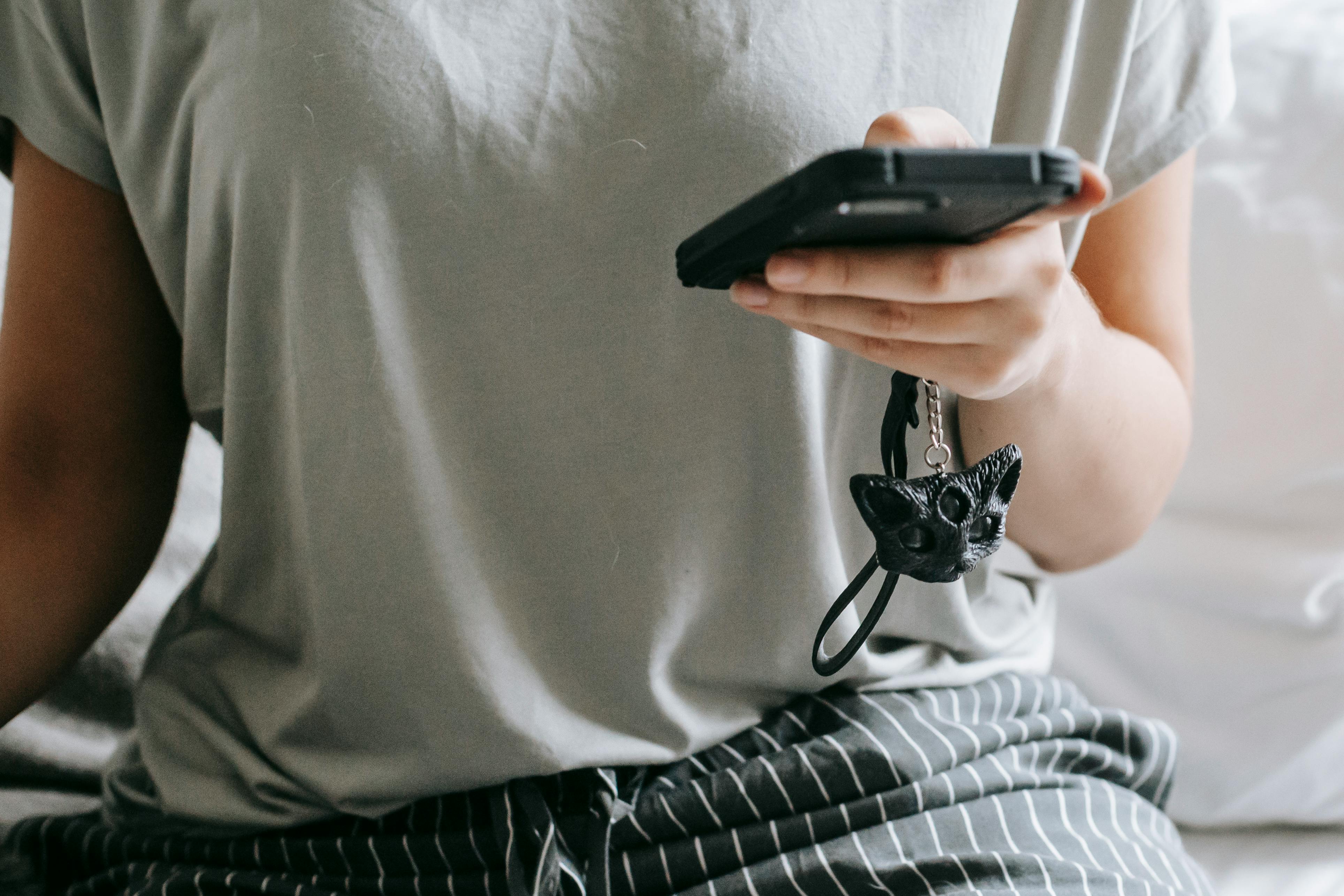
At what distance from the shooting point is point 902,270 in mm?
339

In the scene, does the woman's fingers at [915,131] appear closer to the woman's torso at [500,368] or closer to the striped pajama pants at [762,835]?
the woman's torso at [500,368]

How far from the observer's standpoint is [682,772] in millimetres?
547

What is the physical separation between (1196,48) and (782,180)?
1.40 ft

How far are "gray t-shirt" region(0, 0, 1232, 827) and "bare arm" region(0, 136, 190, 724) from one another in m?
0.04

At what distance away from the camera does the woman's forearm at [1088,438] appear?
510mm

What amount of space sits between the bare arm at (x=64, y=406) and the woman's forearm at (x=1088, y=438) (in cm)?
48

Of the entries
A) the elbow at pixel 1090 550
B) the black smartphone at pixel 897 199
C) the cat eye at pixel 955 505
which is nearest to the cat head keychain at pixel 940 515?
the cat eye at pixel 955 505

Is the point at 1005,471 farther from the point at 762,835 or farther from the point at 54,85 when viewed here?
the point at 54,85

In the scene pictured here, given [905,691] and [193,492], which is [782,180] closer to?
[905,691]

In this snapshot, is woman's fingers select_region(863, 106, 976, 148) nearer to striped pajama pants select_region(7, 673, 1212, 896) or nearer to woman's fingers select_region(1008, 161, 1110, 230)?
woman's fingers select_region(1008, 161, 1110, 230)

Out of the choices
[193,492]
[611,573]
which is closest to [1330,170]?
[611,573]

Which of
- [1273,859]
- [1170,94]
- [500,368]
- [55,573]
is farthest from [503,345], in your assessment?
[1273,859]

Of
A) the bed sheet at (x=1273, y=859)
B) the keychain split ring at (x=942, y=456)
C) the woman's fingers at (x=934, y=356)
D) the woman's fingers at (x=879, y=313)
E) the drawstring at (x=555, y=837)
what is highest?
the woman's fingers at (x=879, y=313)

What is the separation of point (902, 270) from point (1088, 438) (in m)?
0.27
